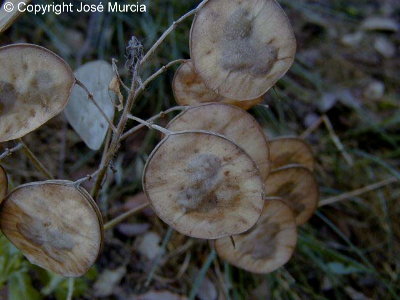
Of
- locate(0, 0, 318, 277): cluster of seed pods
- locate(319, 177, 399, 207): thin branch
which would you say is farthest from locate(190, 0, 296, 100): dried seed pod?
locate(319, 177, 399, 207): thin branch

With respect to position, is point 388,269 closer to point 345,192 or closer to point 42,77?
point 345,192

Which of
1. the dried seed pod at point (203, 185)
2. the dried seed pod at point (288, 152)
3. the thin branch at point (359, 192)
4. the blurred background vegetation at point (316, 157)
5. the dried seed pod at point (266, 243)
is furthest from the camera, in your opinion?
the thin branch at point (359, 192)

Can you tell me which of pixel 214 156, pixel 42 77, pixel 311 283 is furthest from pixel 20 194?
pixel 311 283

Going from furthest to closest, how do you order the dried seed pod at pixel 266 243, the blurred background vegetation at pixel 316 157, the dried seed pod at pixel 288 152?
the blurred background vegetation at pixel 316 157 → the dried seed pod at pixel 288 152 → the dried seed pod at pixel 266 243

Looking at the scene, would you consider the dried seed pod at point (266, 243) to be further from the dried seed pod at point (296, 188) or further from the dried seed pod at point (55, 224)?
the dried seed pod at point (55, 224)

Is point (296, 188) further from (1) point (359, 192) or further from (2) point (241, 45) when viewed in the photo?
(1) point (359, 192)

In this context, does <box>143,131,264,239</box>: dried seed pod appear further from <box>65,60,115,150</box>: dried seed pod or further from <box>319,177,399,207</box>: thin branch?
<box>319,177,399,207</box>: thin branch

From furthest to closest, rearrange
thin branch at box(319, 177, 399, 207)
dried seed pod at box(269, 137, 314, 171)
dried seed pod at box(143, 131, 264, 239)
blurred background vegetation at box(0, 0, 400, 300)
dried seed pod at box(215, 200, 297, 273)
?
thin branch at box(319, 177, 399, 207), blurred background vegetation at box(0, 0, 400, 300), dried seed pod at box(269, 137, 314, 171), dried seed pod at box(215, 200, 297, 273), dried seed pod at box(143, 131, 264, 239)

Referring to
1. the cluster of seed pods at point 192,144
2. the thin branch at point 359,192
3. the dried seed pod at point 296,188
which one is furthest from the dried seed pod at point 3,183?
the thin branch at point 359,192
